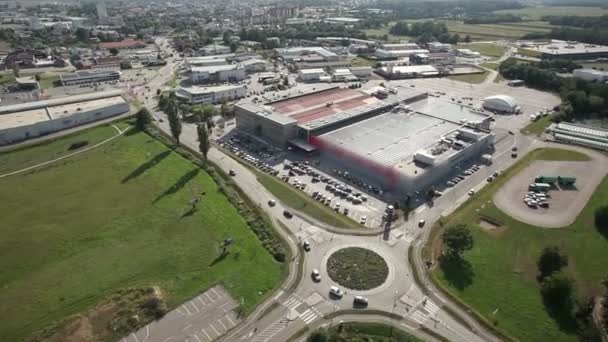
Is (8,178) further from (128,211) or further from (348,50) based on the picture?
(348,50)

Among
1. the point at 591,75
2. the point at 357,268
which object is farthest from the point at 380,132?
the point at 591,75

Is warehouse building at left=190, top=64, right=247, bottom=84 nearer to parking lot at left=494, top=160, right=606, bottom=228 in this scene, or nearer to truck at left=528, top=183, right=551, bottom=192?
parking lot at left=494, top=160, right=606, bottom=228

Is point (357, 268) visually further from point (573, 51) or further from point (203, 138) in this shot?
point (573, 51)

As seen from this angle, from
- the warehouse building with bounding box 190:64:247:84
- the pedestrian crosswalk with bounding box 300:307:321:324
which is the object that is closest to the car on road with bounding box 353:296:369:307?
the pedestrian crosswalk with bounding box 300:307:321:324

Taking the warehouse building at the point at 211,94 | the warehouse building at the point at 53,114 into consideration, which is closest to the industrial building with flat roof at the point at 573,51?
the warehouse building at the point at 211,94

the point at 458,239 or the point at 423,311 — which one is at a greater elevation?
the point at 458,239

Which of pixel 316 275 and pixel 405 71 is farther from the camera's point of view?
pixel 405 71

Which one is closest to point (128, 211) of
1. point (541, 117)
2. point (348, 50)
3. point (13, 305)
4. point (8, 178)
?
point (13, 305)
